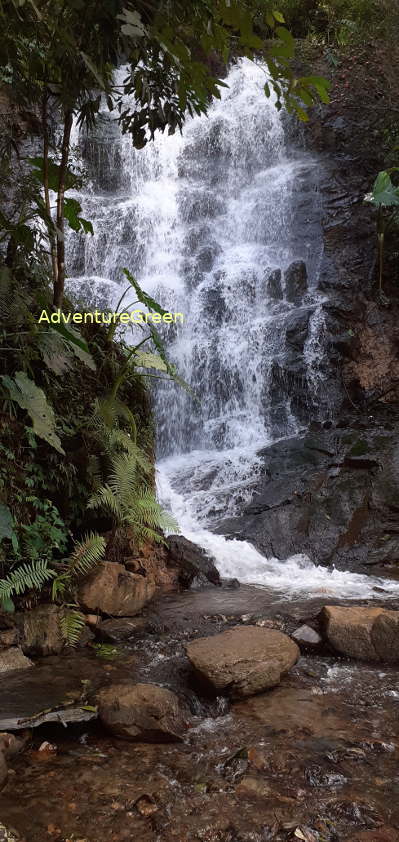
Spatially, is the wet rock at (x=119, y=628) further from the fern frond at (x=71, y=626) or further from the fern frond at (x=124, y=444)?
the fern frond at (x=124, y=444)

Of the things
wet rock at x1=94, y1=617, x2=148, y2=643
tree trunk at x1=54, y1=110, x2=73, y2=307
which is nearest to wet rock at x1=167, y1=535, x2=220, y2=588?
wet rock at x1=94, y1=617, x2=148, y2=643

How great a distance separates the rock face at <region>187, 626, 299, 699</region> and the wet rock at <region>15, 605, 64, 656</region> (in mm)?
927

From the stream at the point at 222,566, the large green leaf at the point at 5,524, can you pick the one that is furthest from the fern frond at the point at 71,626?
the large green leaf at the point at 5,524

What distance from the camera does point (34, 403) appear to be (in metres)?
3.68

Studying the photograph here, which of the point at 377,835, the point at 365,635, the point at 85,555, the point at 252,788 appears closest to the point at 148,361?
the point at 85,555

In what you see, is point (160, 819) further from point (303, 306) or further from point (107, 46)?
point (303, 306)

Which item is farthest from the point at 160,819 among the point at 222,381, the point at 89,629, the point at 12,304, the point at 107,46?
the point at 222,381

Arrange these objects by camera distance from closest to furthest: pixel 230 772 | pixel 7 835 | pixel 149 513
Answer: pixel 7 835, pixel 230 772, pixel 149 513

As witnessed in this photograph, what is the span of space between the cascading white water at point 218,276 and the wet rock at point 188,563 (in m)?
0.55

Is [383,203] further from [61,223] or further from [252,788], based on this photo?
[252,788]

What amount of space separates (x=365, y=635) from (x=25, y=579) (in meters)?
2.31

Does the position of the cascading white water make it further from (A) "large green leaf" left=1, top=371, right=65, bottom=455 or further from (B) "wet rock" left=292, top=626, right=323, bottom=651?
(A) "large green leaf" left=1, top=371, right=65, bottom=455

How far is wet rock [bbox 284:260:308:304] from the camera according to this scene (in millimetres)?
11172

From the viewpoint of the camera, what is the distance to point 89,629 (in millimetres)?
3926
